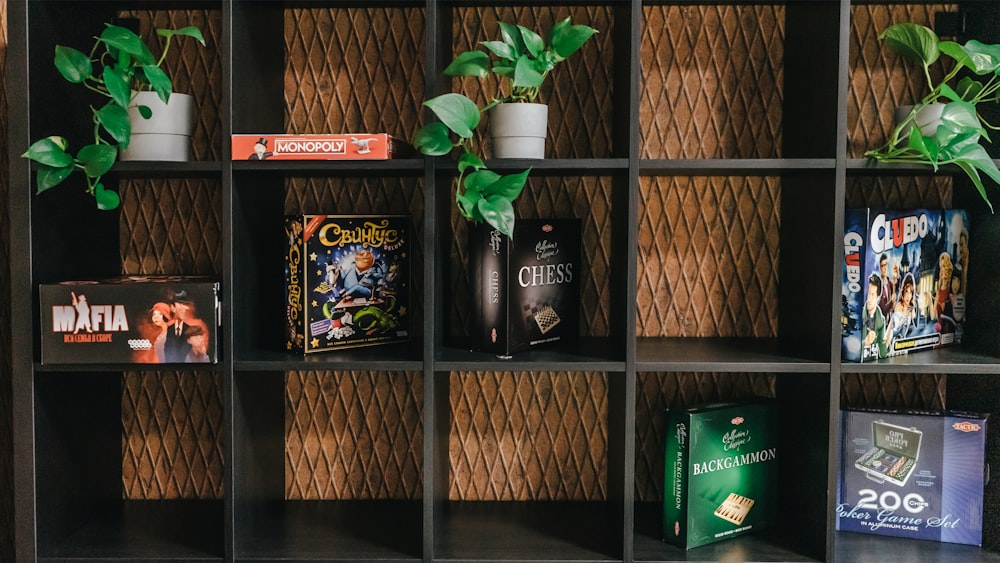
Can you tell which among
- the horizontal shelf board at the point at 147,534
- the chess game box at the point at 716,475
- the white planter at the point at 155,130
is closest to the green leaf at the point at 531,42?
the white planter at the point at 155,130

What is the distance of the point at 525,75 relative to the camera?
1.39m

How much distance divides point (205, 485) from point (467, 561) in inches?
30.1

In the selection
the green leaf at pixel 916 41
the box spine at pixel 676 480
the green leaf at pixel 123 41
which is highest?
the green leaf at pixel 916 41

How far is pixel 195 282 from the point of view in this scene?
1486 mm

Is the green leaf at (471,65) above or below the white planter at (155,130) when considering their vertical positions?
above

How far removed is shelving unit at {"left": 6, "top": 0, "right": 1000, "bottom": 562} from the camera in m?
1.49

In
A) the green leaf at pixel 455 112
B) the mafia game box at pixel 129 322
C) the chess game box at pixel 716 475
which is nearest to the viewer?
the green leaf at pixel 455 112

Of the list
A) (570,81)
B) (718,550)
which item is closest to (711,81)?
(570,81)

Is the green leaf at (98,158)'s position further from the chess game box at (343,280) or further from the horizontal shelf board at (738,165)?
the horizontal shelf board at (738,165)

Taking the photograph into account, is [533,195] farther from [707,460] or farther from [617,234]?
[707,460]

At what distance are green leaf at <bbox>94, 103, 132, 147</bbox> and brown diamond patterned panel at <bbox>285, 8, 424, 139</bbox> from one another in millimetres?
440

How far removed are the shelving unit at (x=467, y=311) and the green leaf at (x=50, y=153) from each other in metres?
0.07

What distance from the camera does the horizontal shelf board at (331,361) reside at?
1.47 m

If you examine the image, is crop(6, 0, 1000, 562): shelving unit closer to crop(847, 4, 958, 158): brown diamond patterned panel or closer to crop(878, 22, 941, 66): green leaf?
crop(847, 4, 958, 158): brown diamond patterned panel
